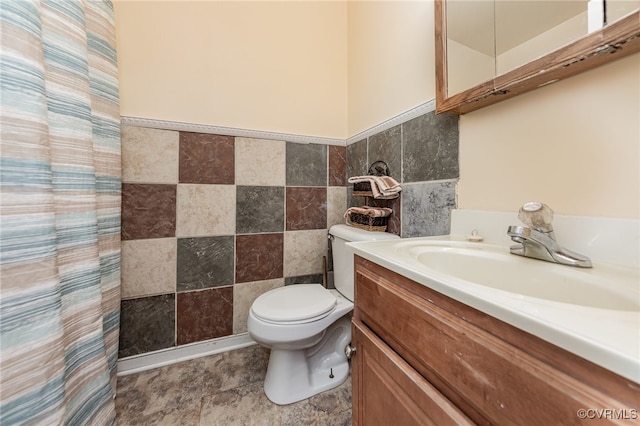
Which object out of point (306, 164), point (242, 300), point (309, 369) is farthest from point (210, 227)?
point (309, 369)

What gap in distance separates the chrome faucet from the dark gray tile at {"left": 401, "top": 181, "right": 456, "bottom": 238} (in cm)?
31

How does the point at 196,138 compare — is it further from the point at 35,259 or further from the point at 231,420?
the point at 231,420

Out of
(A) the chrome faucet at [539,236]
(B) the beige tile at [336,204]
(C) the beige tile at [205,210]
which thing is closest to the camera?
(A) the chrome faucet at [539,236]

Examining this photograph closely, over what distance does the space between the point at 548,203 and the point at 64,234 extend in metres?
1.48

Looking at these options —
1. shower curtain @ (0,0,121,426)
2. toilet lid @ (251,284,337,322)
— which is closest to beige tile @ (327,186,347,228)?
toilet lid @ (251,284,337,322)

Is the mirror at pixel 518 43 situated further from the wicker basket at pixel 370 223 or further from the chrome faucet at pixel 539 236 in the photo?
the wicker basket at pixel 370 223

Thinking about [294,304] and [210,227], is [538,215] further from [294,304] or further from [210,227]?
[210,227]

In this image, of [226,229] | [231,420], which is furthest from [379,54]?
[231,420]

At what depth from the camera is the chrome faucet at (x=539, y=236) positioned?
0.53 metres

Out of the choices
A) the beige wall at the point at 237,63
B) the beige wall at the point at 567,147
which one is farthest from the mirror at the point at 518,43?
the beige wall at the point at 237,63

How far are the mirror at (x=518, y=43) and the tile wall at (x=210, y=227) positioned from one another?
34.4 inches

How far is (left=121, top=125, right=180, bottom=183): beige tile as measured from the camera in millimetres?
1182

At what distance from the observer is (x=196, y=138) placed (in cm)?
129

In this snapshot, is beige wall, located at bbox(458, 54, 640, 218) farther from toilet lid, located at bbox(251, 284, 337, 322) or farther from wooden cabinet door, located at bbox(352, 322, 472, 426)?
toilet lid, located at bbox(251, 284, 337, 322)
